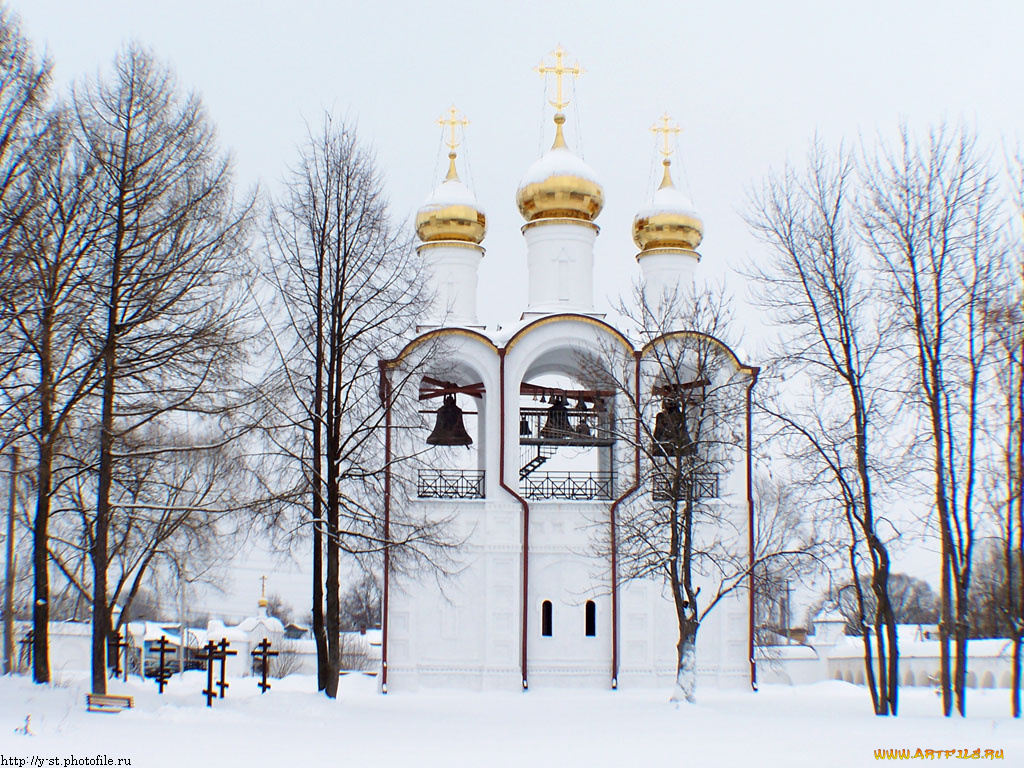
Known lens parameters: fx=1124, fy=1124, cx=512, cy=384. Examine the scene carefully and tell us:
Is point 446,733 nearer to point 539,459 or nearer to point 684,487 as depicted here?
point 684,487

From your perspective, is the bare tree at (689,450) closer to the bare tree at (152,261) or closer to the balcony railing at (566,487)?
the balcony railing at (566,487)

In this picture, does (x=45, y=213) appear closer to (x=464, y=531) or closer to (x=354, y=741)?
(x=354, y=741)

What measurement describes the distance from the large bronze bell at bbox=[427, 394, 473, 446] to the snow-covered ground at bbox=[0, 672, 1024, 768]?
6.04 m

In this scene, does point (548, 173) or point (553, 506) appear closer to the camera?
point (553, 506)

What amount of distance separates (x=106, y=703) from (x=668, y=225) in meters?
16.9

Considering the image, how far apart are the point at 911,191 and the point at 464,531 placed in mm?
10079

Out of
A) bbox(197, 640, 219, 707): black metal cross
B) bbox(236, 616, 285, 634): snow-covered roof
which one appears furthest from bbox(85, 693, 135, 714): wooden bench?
bbox(236, 616, 285, 634): snow-covered roof

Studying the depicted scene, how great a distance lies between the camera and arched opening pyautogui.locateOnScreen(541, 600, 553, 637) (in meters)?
20.7

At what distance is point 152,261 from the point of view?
12.5m

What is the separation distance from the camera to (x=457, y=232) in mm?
24125

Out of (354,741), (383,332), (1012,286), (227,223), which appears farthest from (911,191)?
(354,741)

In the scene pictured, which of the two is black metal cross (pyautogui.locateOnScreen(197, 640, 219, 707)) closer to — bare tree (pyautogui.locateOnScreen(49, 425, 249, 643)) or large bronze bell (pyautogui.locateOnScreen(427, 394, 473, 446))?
bare tree (pyautogui.locateOnScreen(49, 425, 249, 643))

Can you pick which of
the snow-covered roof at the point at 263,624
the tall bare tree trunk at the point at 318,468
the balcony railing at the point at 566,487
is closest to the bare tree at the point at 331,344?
the tall bare tree trunk at the point at 318,468

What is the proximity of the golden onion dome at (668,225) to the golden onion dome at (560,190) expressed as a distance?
1.69 metres
